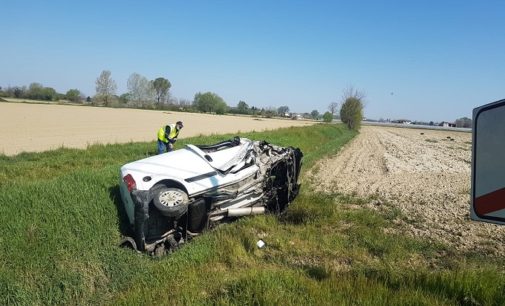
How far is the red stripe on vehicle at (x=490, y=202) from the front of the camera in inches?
64.0

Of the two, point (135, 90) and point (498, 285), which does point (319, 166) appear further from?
point (135, 90)

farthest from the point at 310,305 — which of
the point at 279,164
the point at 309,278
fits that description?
the point at 279,164

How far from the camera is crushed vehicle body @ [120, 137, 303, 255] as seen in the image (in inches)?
198

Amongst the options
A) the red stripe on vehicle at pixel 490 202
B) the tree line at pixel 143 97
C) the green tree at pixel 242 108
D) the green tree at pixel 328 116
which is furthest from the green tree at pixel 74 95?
the red stripe on vehicle at pixel 490 202

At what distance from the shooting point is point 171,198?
5.16m

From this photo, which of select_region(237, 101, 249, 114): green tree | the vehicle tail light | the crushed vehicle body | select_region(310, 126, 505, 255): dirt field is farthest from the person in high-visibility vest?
select_region(237, 101, 249, 114): green tree

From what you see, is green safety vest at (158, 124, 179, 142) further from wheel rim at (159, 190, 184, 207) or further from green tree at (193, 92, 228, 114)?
green tree at (193, 92, 228, 114)

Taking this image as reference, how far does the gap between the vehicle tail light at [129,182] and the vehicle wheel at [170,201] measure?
304 mm

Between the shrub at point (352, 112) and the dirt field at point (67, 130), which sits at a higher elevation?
the shrub at point (352, 112)

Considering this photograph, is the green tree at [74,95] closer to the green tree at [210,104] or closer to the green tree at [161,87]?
the green tree at [161,87]

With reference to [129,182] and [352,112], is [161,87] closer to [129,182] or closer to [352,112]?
[352,112]

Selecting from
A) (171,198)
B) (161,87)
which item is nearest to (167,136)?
(171,198)

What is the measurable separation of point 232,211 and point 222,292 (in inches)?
103

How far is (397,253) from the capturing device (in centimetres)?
520
